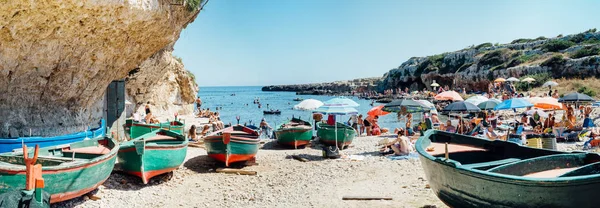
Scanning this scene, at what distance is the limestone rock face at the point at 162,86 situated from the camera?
69.3ft

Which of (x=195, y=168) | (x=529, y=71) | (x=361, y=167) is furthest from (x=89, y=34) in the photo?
(x=529, y=71)

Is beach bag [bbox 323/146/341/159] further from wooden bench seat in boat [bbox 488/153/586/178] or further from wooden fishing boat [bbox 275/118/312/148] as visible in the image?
wooden bench seat in boat [bbox 488/153/586/178]

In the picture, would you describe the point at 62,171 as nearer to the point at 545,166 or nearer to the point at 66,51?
the point at 66,51

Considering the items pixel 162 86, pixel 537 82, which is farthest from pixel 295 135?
pixel 537 82

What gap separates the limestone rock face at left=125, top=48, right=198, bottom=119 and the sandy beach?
10.0 metres

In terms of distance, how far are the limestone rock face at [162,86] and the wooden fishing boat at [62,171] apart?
11.7 m

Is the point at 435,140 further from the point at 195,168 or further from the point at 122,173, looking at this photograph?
the point at 122,173

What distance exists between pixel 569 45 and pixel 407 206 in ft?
178

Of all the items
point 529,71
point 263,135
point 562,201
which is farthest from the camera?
point 529,71

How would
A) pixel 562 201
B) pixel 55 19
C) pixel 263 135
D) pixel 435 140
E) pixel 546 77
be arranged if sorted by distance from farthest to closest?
1. pixel 546 77
2. pixel 263 135
3. pixel 55 19
4. pixel 435 140
5. pixel 562 201

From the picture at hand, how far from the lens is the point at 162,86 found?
2962 cm

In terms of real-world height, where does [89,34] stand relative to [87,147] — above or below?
above

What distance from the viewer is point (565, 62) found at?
41.2 metres

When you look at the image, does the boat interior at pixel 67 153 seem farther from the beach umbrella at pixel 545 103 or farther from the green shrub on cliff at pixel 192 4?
the beach umbrella at pixel 545 103
